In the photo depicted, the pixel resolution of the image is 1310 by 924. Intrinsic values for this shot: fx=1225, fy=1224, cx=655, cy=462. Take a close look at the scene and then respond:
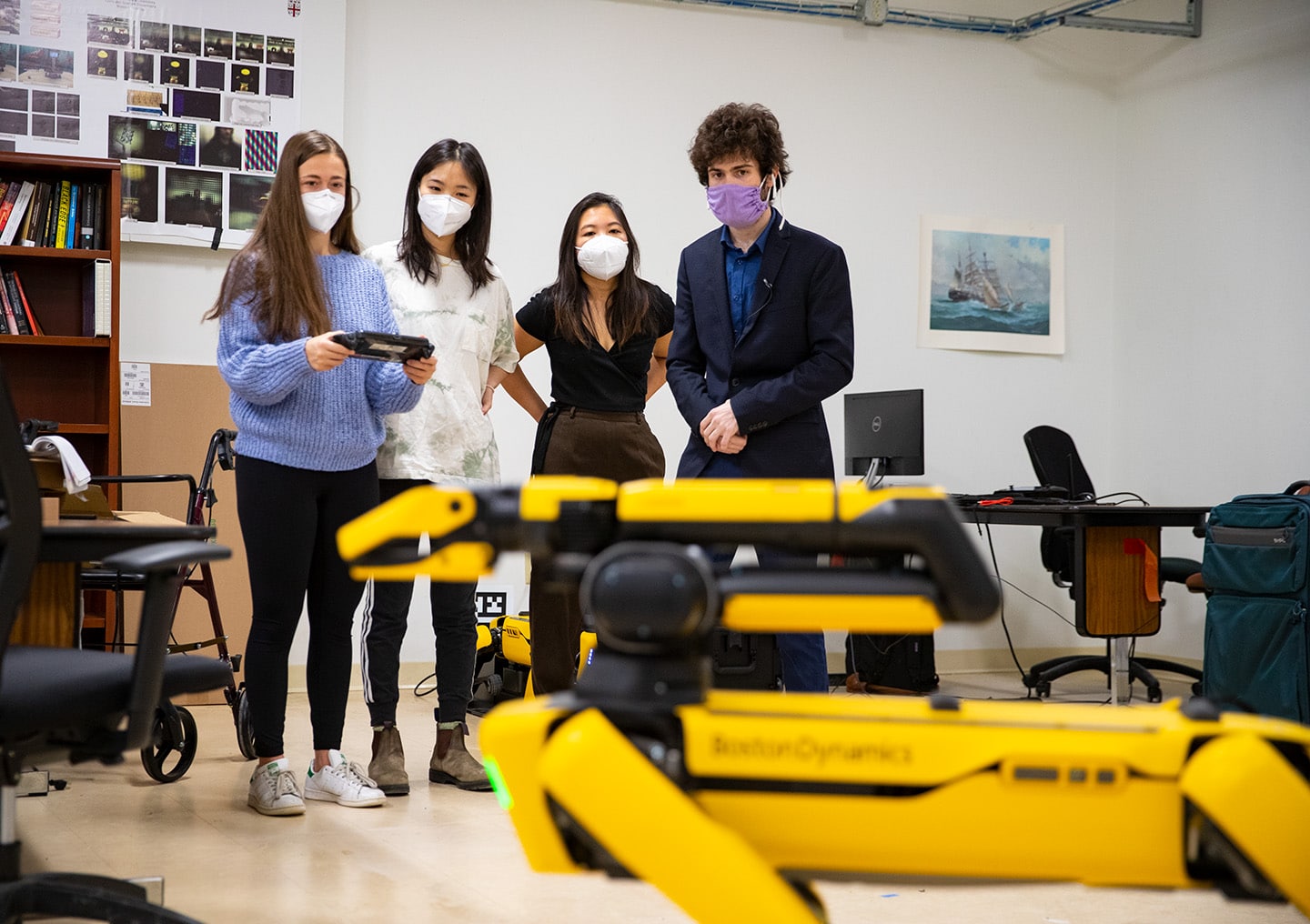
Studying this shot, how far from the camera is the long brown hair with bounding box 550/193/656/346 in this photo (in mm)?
3062

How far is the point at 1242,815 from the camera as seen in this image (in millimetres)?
917

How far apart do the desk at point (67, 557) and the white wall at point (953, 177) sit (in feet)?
7.77

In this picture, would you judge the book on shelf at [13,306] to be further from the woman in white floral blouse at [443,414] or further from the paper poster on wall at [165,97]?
the woman in white floral blouse at [443,414]

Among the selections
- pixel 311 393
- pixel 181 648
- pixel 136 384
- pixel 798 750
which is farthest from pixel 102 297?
pixel 798 750

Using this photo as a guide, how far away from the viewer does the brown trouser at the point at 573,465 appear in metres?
3.01

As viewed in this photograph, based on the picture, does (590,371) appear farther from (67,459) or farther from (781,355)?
(67,459)

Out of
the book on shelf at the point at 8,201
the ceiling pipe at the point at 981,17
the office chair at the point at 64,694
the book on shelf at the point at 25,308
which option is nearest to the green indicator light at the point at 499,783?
the office chair at the point at 64,694

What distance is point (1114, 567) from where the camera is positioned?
13.1ft

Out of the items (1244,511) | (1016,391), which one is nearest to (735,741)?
(1244,511)

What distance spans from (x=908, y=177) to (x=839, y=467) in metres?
1.40

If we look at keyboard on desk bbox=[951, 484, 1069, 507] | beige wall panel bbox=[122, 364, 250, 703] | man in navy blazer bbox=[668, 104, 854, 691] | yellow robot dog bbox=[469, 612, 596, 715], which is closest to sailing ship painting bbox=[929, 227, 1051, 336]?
keyboard on desk bbox=[951, 484, 1069, 507]

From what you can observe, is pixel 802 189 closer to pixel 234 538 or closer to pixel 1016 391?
pixel 1016 391

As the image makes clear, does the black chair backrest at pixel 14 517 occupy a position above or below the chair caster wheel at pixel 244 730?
above

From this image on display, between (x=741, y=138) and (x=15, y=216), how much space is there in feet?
9.62
